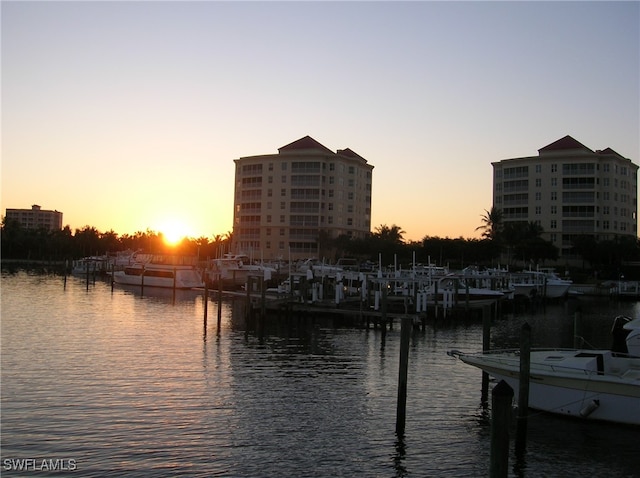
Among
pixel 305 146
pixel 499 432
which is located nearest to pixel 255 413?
pixel 499 432

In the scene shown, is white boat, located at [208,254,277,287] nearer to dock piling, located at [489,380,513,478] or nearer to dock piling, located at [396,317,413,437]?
dock piling, located at [396,317,413,437]

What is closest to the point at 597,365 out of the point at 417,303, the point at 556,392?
the point at 556,392

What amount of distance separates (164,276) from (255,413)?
65.7 m

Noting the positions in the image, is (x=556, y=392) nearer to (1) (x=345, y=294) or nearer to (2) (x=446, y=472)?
(2) (x=446, y=472)

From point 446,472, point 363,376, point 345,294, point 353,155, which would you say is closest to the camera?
point 446,472

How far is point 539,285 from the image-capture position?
7194cm

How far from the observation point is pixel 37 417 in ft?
59.1

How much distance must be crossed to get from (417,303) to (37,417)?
30.4 m

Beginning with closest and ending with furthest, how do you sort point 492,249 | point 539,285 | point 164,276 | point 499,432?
point 499,432
point 539,285
point 164,276
point 492,249

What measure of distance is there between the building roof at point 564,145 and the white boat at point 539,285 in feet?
137

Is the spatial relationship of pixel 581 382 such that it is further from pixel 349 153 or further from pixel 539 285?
pixel 349 153

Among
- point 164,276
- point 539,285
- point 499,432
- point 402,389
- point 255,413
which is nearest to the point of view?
point 499,432

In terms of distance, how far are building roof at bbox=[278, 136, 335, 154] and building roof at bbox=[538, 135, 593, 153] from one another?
130 ft

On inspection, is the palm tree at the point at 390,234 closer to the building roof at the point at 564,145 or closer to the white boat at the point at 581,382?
the building roof at the point at 564,145
